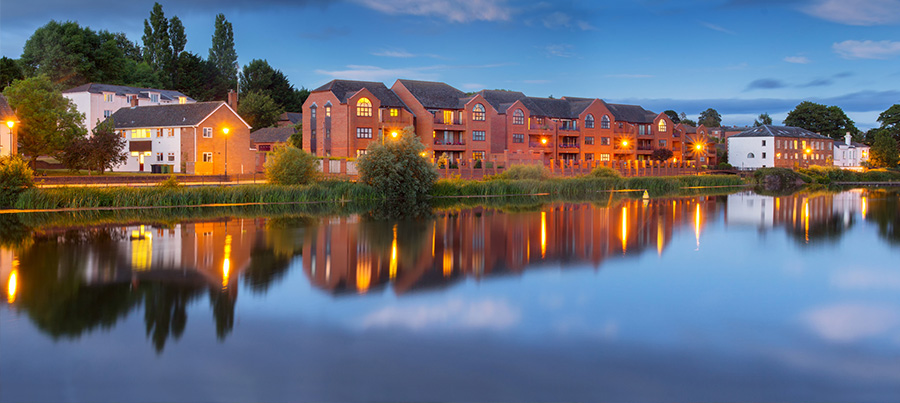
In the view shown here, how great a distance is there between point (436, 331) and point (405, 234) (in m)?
13.3

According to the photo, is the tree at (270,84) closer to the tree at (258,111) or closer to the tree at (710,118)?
the tree at (258,111)

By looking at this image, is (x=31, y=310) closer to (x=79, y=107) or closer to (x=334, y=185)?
(x=334, y=185)

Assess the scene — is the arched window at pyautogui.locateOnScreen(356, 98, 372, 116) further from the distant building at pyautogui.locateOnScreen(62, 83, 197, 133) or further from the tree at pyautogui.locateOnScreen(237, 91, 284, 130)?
the tree at pyautogui.locateOnScreen(237, 91, 284, 130)

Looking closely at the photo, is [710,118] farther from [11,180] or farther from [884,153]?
[11,180]

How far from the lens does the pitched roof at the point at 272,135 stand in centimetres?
8338

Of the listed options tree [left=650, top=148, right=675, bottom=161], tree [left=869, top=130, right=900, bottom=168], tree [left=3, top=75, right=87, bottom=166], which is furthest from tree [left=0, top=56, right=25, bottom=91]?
tree [left=869, top=130, right=900, bottom=168]

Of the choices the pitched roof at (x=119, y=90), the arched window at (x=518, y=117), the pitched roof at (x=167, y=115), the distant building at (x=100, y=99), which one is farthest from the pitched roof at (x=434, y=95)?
the pitched roof at (x=119, y=90)

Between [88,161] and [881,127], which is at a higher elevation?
[881,127]

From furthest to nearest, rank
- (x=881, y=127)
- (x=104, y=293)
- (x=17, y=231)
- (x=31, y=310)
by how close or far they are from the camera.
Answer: (x=881, y=127) < (x=17, y=231) < (x=104, y=293) < (x=31, y=310)

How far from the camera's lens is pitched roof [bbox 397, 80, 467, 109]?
71312 mm

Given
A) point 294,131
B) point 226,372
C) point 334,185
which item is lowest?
point 226,372

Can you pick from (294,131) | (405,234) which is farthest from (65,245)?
(294,131)

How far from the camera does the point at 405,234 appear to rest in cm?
2533

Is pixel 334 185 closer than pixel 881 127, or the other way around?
pixel 334 185
